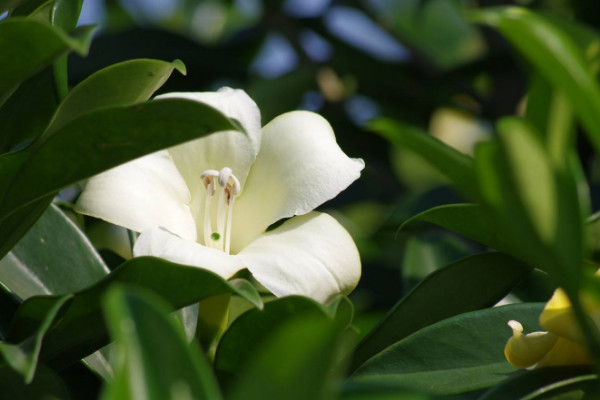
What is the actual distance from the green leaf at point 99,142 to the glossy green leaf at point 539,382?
262mm

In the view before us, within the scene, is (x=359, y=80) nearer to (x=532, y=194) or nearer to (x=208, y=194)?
(x=208, y=194)

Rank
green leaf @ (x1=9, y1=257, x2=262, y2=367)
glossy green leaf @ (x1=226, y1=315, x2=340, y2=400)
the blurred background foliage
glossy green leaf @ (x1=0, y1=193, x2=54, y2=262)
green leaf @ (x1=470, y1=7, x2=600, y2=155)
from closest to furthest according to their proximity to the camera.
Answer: glossy green leaf @ (x1=226, y1=315, x2=340, y2=400), green leaf @ (x1=470, y1=7, x2=600, y2=155), green leaf @ (x1=9, y1=257, x2=262, y2=367), glossy green leaf @ (x1=0, y1=193, x2=54, y2=262), the blurred background foliage

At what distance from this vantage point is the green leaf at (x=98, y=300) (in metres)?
0.57

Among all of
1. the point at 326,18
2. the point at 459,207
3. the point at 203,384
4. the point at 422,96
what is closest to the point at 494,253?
the point at 459,207

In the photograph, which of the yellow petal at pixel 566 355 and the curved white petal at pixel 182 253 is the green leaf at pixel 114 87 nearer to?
the curved white petal at pixel 182 253

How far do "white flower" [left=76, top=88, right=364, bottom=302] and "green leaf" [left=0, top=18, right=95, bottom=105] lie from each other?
0.20m

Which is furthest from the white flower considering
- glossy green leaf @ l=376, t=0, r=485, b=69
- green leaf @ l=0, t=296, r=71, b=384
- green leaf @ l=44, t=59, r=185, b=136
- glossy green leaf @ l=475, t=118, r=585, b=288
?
glossy green leaf @ l=376, t=0, r=485, b=69

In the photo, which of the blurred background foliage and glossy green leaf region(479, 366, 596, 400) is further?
the blurred background foliage

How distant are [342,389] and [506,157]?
145 mm

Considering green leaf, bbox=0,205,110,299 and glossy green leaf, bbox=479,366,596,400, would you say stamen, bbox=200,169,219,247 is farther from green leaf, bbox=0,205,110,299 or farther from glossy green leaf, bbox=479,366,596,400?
glossy green leaf, bbox=479,366,596,400

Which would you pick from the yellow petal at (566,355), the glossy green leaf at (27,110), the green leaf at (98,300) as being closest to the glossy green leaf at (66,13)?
the glossy green leaf at (27,110)

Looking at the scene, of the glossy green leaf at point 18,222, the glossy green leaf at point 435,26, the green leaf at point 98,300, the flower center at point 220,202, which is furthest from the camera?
the glossy green leaf at point 435,26

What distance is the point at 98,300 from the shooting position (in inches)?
23.8

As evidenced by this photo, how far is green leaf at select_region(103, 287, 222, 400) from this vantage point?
354 mm
